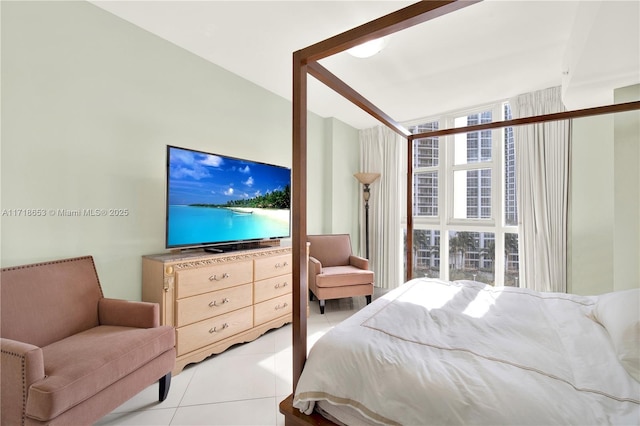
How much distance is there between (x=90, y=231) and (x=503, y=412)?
99.8 inches

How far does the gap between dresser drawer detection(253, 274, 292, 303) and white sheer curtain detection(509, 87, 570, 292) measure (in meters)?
2.75

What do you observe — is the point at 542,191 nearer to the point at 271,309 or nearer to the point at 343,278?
the point at 343,278

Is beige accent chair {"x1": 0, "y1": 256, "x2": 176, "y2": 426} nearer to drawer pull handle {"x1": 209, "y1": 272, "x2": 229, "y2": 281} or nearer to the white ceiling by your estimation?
drawer pull handle {"x1": 209, "y1": 272, "x2": 229, "y2": 281}

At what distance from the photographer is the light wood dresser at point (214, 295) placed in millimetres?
2109

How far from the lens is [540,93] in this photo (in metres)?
3.21

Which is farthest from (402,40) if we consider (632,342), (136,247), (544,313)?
(136,247)

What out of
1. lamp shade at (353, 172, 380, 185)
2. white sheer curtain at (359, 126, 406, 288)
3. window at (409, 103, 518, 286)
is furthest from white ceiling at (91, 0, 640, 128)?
lamp shade at (353, 172, 380, 185)

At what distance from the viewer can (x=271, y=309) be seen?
2875 mm

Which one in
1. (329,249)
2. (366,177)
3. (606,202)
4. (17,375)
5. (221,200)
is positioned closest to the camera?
Answer: (17,375)

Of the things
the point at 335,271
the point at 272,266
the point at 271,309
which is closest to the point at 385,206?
the point at 335,271

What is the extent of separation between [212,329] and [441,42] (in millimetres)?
3061

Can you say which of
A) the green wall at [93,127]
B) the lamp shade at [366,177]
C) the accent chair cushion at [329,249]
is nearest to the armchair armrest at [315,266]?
the accent chair cushion at [329,249]

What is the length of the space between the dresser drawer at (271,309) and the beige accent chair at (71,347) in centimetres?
96

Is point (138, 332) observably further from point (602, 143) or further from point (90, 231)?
point (602, 143)
